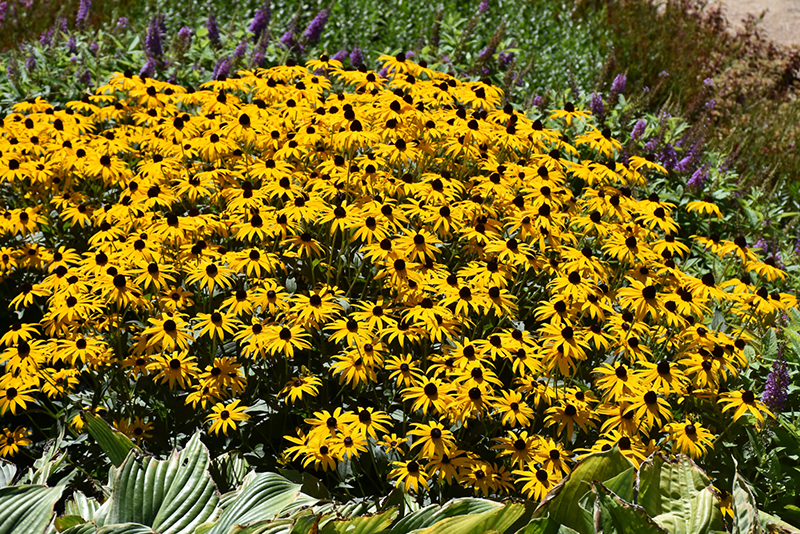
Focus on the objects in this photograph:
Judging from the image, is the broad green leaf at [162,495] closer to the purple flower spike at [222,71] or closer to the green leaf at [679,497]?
the green leaf at [679,497]

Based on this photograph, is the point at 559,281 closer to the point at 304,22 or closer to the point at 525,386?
the point at 525,386

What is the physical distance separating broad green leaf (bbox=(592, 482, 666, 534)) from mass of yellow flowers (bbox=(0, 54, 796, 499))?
0.99 metres

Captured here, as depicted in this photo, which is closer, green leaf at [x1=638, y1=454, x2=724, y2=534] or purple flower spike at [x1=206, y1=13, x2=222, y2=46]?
green leaf at [x1=638, y1=454, x2=724, y2=534]

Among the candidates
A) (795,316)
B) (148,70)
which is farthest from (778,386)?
(148,70)

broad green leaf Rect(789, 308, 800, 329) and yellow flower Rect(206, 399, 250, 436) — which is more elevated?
broad green leaf Rect(789, 308, 800, 329)

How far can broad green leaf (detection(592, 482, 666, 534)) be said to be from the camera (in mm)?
1517

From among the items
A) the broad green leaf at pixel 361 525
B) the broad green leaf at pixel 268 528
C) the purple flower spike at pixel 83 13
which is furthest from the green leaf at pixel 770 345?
the purple flower spike at pixel 83 13

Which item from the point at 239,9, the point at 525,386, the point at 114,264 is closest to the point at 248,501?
the point at 525,386

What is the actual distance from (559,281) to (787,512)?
1.47 metres

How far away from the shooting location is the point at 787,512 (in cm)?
313

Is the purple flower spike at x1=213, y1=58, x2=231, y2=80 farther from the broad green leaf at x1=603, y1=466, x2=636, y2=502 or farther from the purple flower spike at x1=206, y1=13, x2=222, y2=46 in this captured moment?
the broad green leaf at x1=603, y1=466, x2=636, y2=502

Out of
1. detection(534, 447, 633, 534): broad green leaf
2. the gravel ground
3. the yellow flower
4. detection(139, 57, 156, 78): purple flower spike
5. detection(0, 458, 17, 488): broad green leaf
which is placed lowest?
the yellow flower

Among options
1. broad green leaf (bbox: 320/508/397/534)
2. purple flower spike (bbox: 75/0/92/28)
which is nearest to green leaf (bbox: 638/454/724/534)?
broad green leaf (bbox: 320/508/397/534)

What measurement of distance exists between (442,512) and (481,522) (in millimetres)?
138
